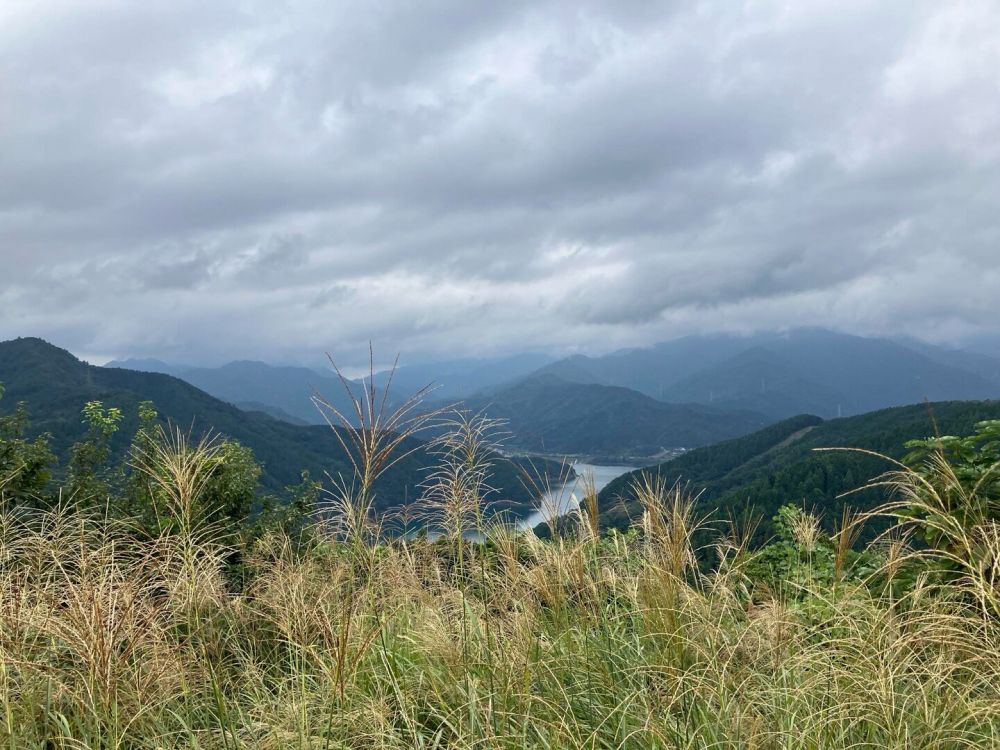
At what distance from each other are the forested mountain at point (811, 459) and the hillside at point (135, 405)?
4598 cm

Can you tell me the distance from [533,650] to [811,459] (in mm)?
89359

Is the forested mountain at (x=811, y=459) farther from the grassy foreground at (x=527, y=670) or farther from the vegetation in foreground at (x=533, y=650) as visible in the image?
the grassy foreground at (x=527, y=670)

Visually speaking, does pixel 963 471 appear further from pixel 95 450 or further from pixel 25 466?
pixel 95 450

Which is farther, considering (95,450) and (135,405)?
(135,405)

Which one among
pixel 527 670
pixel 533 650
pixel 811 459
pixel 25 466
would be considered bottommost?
pixel 811 459

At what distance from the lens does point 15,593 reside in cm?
351

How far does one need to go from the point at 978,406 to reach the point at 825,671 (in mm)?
116913

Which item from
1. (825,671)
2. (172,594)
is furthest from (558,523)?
(172,594)

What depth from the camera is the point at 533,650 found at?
11.6ft

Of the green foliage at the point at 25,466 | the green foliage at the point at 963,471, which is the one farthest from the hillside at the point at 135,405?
the green foliage at the point at 963,471

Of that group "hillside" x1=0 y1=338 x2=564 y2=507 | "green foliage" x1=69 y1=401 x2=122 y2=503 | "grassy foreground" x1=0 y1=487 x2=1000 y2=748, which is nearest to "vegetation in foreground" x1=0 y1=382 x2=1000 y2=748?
"grassy foreground" x1=0 y1=487 x2=1000 y2=748

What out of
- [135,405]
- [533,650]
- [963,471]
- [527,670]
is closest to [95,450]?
[533,650]

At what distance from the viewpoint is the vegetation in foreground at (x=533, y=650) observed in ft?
8.57

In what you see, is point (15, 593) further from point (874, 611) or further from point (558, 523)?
point (874, 611)
